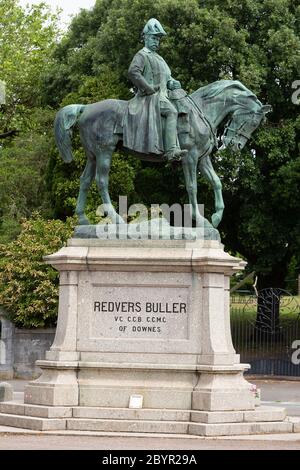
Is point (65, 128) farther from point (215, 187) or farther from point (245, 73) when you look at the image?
point (245, 73)

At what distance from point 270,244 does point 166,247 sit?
62.3 feet

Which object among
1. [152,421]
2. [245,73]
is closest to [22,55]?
[245,73]

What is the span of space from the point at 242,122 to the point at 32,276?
1389 cm

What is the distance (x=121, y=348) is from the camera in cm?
1728

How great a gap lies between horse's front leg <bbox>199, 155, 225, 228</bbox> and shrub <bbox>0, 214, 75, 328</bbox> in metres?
13.1

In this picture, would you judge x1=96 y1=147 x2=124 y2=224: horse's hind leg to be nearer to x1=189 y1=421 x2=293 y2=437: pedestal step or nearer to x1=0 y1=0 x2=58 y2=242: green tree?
x1=189 y1=421 x2=293 y2=437: pedestal step

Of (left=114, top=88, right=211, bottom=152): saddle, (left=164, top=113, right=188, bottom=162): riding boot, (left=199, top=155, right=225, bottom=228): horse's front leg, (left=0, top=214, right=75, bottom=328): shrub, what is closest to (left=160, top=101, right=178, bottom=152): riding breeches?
(left=164, top=113, right=188, bottom=162): riding boot

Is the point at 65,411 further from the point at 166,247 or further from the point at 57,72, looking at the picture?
the point at 57,72

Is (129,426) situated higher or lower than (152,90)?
lower

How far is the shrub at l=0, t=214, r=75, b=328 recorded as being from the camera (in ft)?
102

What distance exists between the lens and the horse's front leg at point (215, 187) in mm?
18156

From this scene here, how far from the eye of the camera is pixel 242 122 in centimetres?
1891

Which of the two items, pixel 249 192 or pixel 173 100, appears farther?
pixel 249 192

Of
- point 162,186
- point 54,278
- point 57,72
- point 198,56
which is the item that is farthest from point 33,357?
point 57,72
